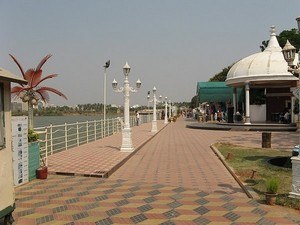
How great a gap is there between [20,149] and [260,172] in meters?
5.70

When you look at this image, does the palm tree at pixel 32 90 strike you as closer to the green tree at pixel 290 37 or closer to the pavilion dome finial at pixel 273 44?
the pavilion dome finial at pixel 273 44

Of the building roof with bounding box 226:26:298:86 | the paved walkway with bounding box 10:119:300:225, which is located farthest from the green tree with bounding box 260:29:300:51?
the paved walkway with bounding box 10:119:300:225

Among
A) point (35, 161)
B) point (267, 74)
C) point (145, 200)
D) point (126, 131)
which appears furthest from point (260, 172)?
point (267, 74)

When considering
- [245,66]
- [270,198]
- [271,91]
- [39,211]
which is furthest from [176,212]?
[271,91]

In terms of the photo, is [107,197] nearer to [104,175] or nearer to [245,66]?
[104,175]

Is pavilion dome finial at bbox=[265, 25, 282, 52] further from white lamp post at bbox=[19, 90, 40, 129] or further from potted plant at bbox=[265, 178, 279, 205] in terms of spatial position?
potted plant at bbox=[265, 178, 279, 205]

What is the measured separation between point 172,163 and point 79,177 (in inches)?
130

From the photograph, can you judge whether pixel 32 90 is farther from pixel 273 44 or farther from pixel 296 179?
pixel 273 44

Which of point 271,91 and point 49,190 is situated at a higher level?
point 271,91

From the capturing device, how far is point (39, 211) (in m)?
5.51

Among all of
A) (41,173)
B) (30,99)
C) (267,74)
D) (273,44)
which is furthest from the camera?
(273,44)

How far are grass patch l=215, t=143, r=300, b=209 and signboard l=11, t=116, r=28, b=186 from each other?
4789 mm

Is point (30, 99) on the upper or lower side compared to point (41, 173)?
upper

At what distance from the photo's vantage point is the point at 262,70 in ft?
88.4
